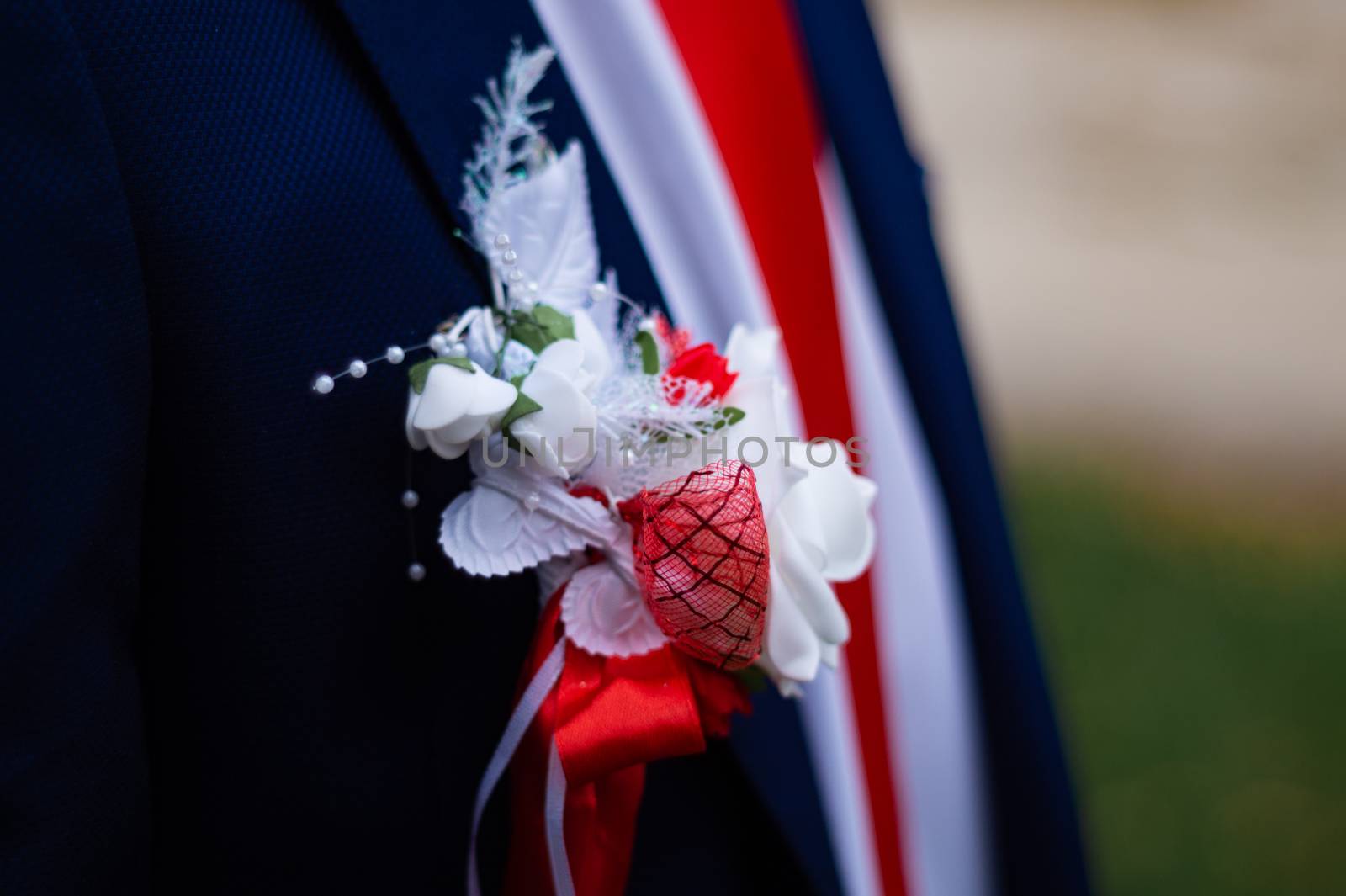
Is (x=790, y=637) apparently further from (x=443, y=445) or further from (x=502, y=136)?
(x=502, y=136)

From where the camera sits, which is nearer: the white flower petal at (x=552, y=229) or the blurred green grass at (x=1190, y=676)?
the white flower petal at (x=552, y=229)

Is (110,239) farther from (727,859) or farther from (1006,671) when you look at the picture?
(1006,671)

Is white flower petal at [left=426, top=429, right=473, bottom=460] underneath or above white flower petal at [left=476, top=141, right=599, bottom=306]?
underneath

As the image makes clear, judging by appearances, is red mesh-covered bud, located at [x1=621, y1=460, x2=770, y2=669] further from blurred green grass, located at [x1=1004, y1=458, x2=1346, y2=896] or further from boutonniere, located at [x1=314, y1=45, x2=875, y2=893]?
blurred green grass, located at [x1=1004, y1=458, x2=1346, y2=896]

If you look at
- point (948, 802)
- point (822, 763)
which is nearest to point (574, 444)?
point (822, 763)

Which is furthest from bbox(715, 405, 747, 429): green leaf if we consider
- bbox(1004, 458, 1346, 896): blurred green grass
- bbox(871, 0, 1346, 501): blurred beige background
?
bbox(871, 0, 1346, 501): blurred beige background

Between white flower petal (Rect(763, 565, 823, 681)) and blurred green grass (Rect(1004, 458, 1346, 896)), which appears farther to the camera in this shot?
blurred green grass (Rect(1004, 458, 1346, 896))

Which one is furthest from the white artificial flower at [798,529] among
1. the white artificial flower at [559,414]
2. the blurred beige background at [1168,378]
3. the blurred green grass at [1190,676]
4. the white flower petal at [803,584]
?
the blurred green grass at [1190,676]

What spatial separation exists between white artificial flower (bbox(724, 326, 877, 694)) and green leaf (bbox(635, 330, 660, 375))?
0.05 m

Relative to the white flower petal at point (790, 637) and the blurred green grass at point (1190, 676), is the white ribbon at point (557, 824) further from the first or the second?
the blurred green grass at point (1190, 676)

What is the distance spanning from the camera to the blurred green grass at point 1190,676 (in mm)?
2467

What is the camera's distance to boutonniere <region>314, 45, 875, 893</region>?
635 mm

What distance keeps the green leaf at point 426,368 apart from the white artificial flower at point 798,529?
173 millimetres

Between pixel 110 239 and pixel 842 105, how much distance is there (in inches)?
31.5
